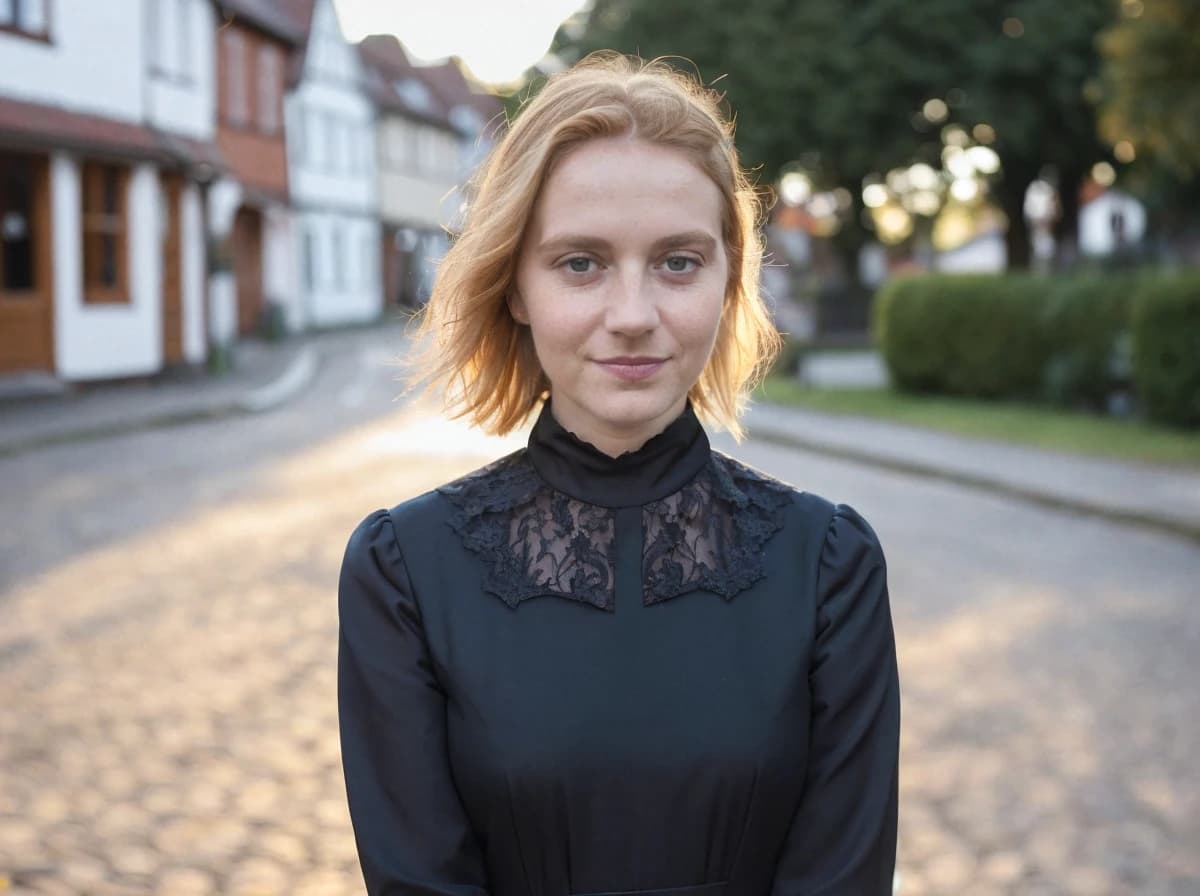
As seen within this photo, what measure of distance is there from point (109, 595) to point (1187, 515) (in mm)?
7589

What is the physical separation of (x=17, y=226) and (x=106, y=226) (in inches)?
86.2

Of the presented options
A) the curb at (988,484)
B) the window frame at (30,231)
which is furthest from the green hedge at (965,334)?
the window frame at (30,231)

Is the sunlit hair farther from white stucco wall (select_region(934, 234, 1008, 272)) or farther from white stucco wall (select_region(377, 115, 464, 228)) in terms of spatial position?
white stucco wall (select_region(934, 234, 1008, 272))

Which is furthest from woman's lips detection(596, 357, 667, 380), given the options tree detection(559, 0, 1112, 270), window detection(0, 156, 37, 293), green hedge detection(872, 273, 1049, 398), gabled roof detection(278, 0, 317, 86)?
gabled roof detection(278, 0, 317, 86)

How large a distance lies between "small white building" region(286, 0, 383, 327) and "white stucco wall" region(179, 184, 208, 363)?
14.0 meters

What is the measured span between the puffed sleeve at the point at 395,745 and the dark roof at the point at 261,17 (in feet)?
89.4

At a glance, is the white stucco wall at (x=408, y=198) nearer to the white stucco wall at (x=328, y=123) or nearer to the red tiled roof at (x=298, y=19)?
the white stucco wall at (x=328, y=123)

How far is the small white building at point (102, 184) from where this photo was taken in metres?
20.1

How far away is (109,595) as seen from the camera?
8430 millimetres

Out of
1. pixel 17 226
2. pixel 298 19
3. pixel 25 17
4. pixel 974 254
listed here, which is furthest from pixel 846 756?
pixel 974 254

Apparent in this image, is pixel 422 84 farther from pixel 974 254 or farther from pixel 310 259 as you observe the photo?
pixel 974 254

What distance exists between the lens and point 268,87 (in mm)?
34312

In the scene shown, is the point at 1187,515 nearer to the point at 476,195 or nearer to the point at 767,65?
the point at 476,195

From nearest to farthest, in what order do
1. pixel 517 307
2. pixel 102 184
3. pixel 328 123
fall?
pixel 517 307
pixel 102 184
pixel 328 123
